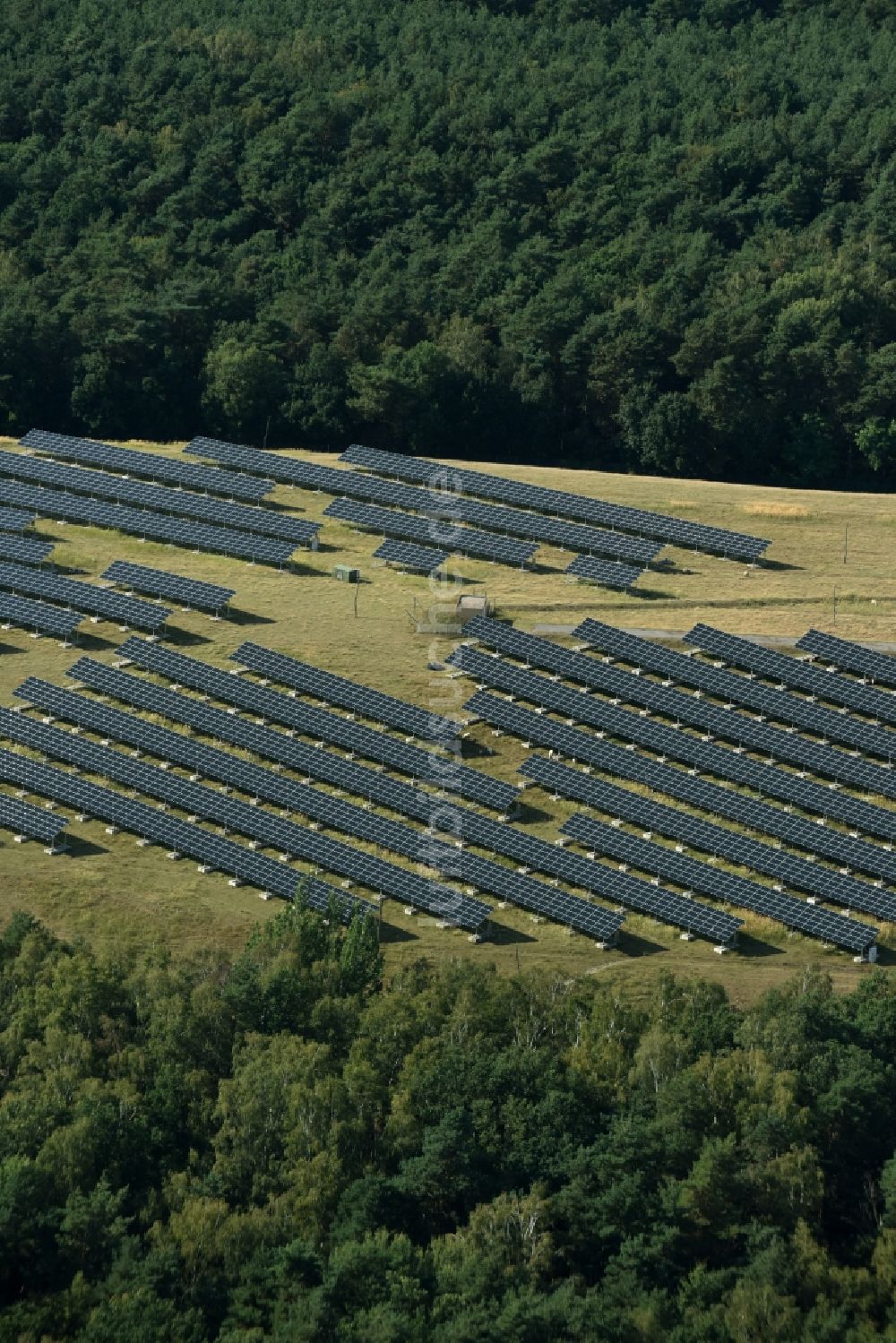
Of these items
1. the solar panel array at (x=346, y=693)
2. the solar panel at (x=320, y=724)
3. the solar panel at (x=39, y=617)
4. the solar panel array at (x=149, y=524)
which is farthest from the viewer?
the solar panel array at (x=149, y=524)

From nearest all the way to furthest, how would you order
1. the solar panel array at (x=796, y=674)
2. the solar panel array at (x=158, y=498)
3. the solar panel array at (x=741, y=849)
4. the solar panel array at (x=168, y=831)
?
the solar panel array at (x=168, y=831) < the solar panel array at (x=741, y=849) < the solar panel array at (x=796, y=674) < the solar panel array at (x=158, y=498)

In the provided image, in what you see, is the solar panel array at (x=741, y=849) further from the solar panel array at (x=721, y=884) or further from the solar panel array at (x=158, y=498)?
the solar panel array at (x=158, y=498)

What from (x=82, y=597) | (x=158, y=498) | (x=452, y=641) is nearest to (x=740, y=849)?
(x=452, y=641)

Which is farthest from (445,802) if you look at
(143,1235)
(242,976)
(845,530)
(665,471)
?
(665,471)

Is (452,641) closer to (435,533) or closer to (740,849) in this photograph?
(435,533)

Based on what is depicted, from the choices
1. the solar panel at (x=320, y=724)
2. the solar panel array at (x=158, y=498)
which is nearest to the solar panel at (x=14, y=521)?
the solar panel array at (x=158, y=498)

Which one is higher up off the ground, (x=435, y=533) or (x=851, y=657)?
(x=435, y=533)

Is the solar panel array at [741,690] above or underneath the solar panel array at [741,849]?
above
